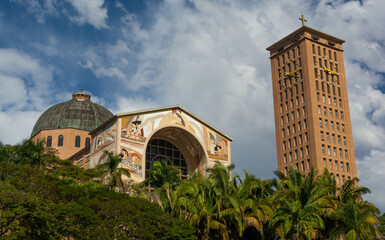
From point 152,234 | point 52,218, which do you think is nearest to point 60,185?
point 52,218

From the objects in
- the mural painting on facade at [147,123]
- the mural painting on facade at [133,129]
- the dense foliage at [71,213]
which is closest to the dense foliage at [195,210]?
the dense foliage at [71,213]

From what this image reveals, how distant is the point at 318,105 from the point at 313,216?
42.5 metres

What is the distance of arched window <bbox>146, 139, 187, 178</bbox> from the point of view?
53909mm

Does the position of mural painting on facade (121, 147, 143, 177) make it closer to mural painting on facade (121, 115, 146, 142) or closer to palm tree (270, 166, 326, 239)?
mural painting on facade (121, 115, 146, 142)

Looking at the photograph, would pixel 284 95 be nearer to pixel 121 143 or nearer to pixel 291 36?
pixel 291 36

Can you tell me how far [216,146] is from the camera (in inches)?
2199

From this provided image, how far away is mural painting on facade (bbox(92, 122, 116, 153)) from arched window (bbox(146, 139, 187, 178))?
5309 mm

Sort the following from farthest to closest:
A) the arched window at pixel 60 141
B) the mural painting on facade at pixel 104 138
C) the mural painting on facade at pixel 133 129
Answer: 1. the arched window at pixel 60 141
2. the mural painting on facade at pixel 104 138
3. the mural painting on facade at pixel 133 129

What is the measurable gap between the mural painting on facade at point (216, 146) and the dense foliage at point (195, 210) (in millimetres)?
16287

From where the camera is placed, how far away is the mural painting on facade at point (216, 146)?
55188mm

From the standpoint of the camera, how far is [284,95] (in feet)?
251

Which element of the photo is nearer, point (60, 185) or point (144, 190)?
point (60, 185)

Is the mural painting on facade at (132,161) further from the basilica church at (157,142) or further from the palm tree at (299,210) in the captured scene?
the palm tree at (299,210)

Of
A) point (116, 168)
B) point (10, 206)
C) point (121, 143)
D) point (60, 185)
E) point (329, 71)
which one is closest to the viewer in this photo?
point (10, 206)
